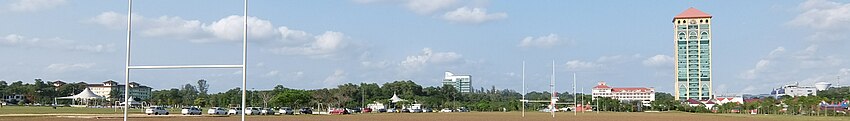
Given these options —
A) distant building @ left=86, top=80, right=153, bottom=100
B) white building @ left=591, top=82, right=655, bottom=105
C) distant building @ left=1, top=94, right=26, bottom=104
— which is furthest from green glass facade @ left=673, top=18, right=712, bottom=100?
distant building @ left=1, top=94, right=26, bottom=104

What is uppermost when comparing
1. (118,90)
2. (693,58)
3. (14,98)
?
(693,58)

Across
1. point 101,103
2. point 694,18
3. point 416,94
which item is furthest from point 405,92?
point 694,18

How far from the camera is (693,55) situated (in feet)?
508

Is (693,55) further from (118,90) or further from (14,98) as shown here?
(14,98)

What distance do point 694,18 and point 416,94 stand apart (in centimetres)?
5201

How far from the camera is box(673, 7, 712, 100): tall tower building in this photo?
509 ft

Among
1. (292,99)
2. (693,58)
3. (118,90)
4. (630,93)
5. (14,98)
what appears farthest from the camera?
(630,93)

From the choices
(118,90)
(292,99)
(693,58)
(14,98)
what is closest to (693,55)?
(693,58)

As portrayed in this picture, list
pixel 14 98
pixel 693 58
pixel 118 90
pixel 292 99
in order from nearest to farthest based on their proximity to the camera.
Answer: pixel 292 99
pixel 14 98
pixel 118 90
pixel 693 58

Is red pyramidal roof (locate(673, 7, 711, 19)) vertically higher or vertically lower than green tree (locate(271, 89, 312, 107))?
higher

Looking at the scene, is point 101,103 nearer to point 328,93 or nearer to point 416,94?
point 328,93

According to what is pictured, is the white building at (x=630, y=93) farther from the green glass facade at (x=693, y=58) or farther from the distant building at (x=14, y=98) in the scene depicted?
the distant building at (x=14, y=98)

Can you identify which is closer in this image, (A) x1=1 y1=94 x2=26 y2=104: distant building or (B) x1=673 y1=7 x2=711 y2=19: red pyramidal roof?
(A) x1=1 y1=94 x2=26 y2=104: distant building

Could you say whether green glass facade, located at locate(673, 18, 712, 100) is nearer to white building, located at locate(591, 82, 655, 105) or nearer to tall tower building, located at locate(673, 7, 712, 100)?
tall tower building, located at locate(673, 7, 712, 100)
